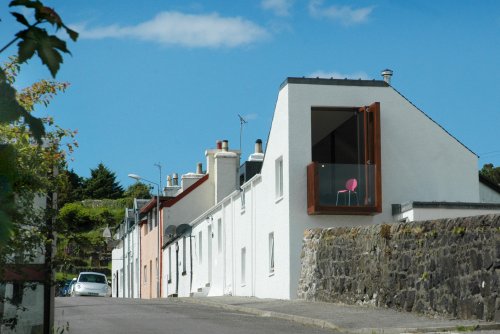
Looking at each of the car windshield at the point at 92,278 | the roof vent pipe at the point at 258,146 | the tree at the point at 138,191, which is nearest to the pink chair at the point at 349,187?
the car windshield at the point at 92,278

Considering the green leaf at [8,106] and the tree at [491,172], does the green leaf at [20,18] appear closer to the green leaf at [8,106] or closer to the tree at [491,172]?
the green leaf at [8,106]

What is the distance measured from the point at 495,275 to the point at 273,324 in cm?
481

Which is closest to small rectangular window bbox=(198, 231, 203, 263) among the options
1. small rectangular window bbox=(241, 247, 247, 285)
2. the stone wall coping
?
small rectangular window bbox=(241, 247, 247, 285)

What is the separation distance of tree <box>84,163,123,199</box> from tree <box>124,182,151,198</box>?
1.19m

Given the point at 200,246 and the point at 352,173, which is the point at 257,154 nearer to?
the point at 200,246

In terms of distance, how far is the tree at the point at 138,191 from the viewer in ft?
383

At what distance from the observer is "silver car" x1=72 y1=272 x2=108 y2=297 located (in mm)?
45750

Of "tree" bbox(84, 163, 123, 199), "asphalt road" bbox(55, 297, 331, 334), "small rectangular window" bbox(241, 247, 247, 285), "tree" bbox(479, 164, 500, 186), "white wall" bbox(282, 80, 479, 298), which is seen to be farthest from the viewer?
"tree" bbox(84, 163, 123, 199)

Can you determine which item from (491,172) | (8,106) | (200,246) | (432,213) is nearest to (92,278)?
(200,246)

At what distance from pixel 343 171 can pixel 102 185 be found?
91416 millimetres

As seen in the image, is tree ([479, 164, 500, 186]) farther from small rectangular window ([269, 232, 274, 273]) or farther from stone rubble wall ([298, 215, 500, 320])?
stone rubble wall ([298, 215, 500, 320])

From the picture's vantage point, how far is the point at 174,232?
5219 centimetres

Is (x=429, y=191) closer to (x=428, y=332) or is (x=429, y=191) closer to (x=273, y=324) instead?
(x=273, y=324)

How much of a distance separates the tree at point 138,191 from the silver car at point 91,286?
225 ft
